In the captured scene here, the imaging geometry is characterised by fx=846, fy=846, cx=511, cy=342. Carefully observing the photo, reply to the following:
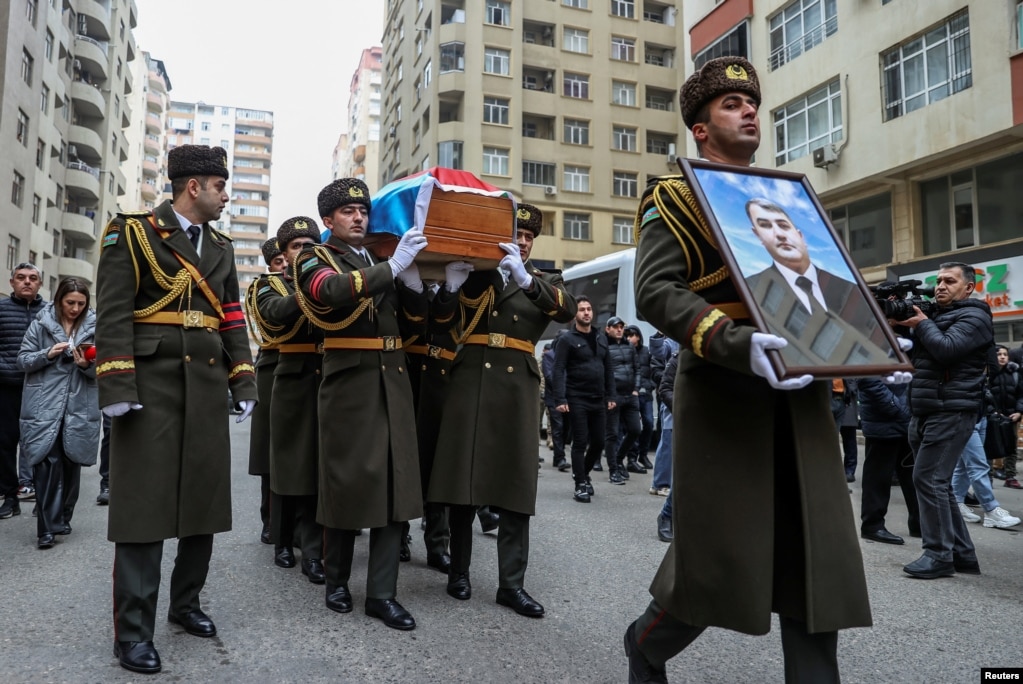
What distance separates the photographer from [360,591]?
16.4ft

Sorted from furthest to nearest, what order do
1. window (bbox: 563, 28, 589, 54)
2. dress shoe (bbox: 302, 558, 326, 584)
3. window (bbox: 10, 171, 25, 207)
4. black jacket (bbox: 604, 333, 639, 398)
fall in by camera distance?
1. window (bbox: 563, 28, 589, 54)
2. window (bbox: 10, 171, 25, 207)
3. black jacket (bbox: 604, 333, 639, 398)
4. dress shoe (bbox: 302, 558, 326, 584)

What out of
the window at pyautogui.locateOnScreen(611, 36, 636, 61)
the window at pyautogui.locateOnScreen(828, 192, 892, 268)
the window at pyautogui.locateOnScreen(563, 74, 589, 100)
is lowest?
the window at pyautogui.locateOnScreen(828, 192, 892, 268)

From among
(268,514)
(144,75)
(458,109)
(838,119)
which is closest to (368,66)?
(144,75)

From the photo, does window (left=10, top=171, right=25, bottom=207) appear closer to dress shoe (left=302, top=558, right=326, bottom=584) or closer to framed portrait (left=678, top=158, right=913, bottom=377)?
dress shoe (left=302, top=558, right=326, bottom=584)

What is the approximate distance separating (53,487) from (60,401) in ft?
2.34

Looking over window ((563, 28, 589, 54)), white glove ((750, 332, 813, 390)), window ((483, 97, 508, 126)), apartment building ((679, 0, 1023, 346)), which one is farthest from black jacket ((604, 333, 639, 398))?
window ((563, 28, 589, 54))

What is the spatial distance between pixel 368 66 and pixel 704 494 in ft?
332

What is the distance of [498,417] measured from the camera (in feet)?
16.3

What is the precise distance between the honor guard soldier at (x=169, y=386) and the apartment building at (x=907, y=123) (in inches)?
566

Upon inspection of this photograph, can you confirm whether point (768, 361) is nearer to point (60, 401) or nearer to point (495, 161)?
point (60, 401)

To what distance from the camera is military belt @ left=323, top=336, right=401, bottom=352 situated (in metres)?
4.59

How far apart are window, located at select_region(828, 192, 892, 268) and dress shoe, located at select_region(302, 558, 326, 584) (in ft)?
57.9

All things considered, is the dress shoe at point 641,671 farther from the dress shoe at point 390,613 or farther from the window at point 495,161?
the window at point 495,161

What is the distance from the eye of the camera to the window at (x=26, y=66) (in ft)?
110
